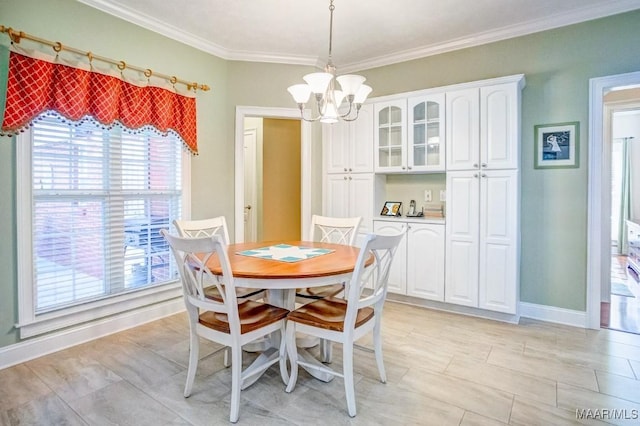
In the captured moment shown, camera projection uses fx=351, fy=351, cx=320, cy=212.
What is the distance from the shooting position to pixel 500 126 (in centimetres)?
313

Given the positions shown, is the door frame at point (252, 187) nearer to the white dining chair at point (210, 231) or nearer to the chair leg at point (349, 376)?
A: the white dining chair at point (210, 231)


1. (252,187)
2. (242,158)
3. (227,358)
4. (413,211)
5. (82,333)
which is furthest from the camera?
(252,187)

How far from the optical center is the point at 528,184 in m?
3.30

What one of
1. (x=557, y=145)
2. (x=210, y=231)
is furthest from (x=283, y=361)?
(x=557, y=145)

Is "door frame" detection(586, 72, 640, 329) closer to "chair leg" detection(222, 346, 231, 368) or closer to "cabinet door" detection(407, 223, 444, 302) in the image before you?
"cabinet door" detection(407, 223, 444, 302)

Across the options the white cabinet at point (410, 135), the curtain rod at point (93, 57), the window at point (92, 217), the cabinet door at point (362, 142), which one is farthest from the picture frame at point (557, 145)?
the window at point (92, 217)

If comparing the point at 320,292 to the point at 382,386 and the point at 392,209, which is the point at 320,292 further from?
the point at 392,209

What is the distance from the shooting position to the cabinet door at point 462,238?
3.29m

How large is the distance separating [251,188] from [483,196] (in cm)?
320

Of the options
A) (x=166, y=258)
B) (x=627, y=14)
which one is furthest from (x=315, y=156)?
(x=627, y=14)

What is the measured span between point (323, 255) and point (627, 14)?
10.5 ft

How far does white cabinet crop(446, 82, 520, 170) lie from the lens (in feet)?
10.1

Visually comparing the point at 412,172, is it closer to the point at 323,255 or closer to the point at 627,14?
the point at 323,255

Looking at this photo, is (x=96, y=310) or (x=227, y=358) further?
(x=96, y=310)
